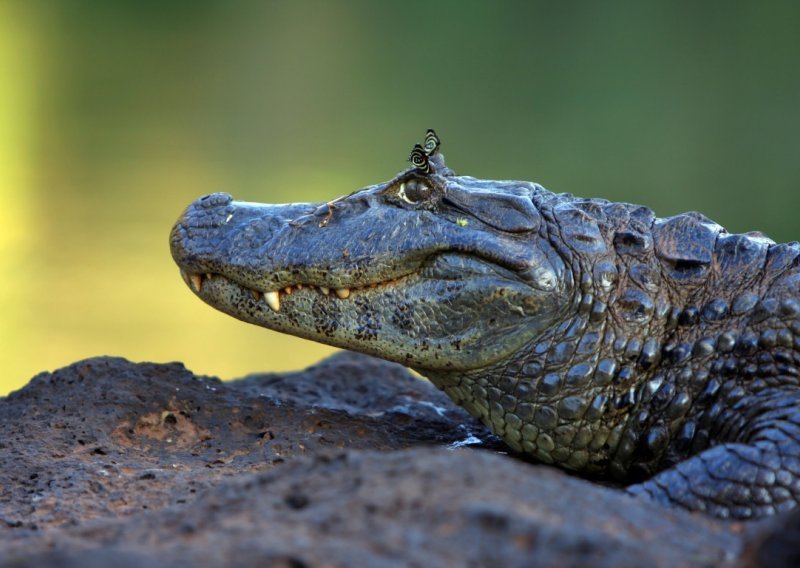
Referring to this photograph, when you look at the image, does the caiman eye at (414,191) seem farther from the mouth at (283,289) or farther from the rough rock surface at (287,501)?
the rough rock surface at (287,501)

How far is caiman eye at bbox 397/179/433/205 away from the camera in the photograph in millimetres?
3119

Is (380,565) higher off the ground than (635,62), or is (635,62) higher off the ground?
(635,62)

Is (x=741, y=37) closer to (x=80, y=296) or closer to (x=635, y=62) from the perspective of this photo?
(x=635, y=62)

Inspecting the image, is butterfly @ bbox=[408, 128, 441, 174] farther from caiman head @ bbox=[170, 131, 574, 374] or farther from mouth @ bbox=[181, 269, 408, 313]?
mouth @ bbox=[181, 269, 408, 313]

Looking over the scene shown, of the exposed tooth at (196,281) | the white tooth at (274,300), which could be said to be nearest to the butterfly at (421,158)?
the white tooth at (274,300)

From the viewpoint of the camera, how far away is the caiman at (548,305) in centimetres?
275

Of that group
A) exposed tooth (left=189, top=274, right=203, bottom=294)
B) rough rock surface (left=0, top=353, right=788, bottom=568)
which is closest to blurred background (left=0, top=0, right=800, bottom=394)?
exposed tooth (left=189, top=274, right=203, bottom=294)

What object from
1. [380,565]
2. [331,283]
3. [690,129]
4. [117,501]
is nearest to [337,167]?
[690,129]

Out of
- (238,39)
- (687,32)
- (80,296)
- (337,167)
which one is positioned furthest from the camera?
(238,39)

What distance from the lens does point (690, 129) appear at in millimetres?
10578

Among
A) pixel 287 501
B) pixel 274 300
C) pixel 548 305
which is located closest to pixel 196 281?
pixel 274 300

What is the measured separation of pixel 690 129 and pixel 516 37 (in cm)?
263

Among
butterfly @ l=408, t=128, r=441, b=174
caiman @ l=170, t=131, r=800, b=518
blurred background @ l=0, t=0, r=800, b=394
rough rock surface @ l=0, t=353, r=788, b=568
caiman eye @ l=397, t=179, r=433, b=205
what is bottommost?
rough rock surface @ l=0, t=353, r=788, b=568

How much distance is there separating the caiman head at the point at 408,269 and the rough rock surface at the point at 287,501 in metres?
0.36
